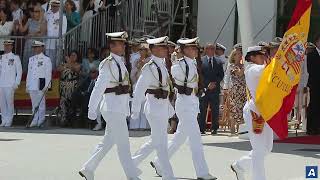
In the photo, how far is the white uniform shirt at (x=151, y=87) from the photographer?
9461 mm

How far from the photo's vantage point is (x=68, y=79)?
17359 mm

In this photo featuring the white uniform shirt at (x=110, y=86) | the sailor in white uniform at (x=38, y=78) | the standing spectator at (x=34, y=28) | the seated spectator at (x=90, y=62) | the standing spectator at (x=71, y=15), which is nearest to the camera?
the white uniform shirt at (x=110, y=86)

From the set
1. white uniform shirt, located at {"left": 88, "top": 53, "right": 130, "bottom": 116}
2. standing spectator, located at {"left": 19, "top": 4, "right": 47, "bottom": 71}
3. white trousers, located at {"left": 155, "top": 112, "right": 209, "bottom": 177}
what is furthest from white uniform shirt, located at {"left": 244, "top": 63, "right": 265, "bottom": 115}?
standing spectator, located at {"left": 19, "top": 4, "right": 47, "bottom": 71}

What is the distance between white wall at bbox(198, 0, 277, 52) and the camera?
2073 cm

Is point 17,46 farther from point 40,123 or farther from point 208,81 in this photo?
point 208,81

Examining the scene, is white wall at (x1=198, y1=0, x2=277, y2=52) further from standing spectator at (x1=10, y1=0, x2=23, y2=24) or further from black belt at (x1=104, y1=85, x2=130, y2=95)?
black belt at (x1=104, y1=85, x2=130, y2=95)

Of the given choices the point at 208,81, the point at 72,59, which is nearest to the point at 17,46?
the point at 72,59

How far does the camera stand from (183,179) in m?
10.0

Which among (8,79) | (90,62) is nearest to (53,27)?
(90,62)

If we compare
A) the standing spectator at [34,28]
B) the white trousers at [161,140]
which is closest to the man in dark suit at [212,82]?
the standing spectator at [34,28]

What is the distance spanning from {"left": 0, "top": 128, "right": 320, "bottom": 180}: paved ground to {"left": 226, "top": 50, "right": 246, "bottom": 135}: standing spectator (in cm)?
65

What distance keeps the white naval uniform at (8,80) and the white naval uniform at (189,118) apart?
26.4 ft

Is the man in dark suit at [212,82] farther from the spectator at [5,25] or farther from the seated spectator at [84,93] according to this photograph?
the spectator at [5,25]

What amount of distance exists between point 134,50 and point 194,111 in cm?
739
